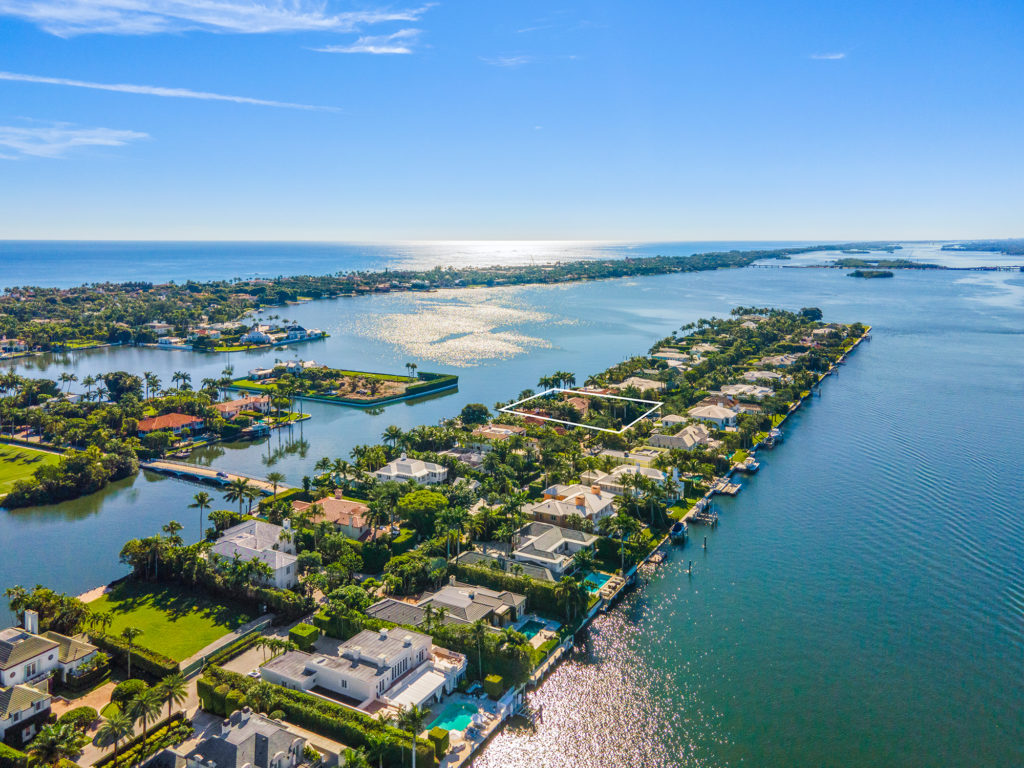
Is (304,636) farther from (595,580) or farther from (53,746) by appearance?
(595,580)

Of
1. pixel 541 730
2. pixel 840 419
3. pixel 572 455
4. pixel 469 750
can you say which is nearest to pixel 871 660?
pixel 541 730

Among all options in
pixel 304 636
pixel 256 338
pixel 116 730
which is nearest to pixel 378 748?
pixel 304 636

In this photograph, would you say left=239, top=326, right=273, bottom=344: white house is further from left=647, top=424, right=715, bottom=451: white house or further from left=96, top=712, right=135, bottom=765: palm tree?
left=96, top=712, right=135, bottom=765: palm tree

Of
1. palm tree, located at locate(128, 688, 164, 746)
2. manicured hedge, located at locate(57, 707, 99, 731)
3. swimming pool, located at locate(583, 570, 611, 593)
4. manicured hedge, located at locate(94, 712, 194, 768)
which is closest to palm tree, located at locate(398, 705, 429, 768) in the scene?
manicured hedge, located at locate(94, 712, 194, 768)

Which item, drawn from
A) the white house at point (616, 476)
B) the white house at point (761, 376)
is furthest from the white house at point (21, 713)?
the white house at point (761, 376)

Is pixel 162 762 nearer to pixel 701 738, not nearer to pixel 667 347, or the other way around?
pixel 701 738
